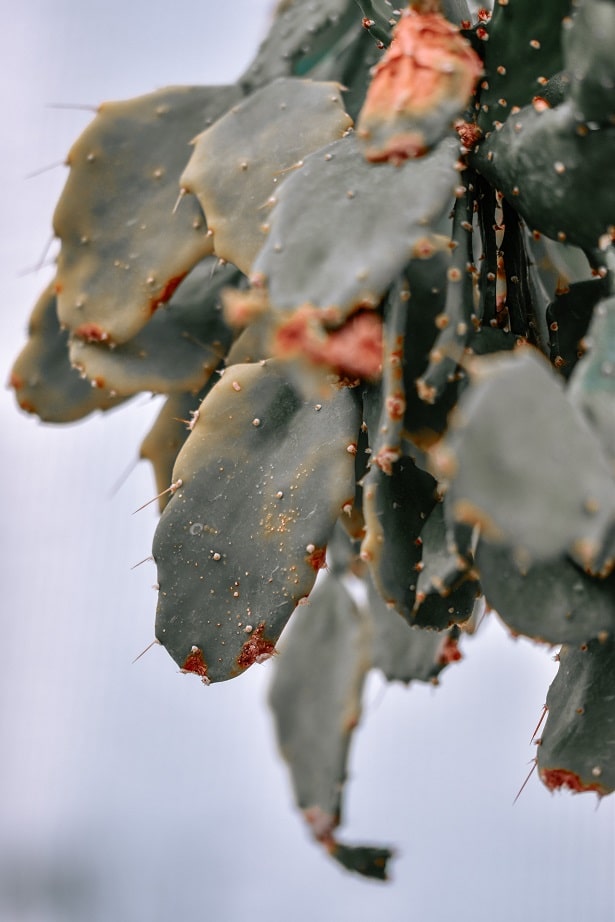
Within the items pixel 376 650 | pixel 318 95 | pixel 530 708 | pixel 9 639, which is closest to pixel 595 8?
pixel 318 95

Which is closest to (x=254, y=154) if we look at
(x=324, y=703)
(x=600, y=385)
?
(x=600, y=385)

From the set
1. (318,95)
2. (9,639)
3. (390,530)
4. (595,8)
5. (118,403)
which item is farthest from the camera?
(9,639)

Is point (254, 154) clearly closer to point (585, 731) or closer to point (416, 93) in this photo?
point (416, 93)

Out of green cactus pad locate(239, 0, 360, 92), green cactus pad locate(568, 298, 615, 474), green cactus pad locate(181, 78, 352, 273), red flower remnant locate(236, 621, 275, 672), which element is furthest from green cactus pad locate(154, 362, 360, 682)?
green cactus pad locate(239, 0, 360, 92)

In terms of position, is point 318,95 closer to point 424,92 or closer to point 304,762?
point 424,92

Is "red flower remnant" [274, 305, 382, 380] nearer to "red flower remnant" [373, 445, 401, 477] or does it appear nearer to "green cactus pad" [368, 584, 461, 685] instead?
"red flower remnant" [373, 445, 401, 477]

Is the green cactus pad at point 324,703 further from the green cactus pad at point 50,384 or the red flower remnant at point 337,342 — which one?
the red flower remnant at point 337,342

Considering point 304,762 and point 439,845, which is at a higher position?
point 304,762

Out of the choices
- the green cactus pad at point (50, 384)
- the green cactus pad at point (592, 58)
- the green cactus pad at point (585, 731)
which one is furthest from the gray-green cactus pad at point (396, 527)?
the green cactus pad at point (50, 384)
